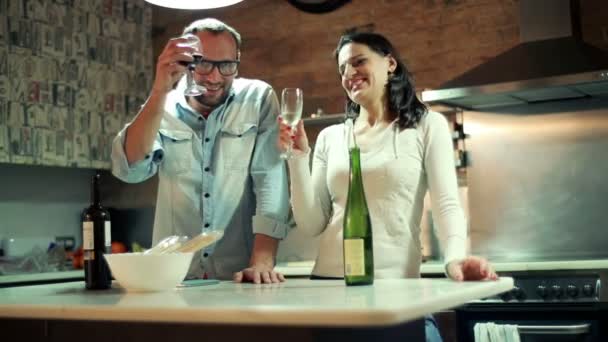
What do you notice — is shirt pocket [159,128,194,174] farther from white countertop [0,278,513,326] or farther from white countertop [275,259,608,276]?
white countertop [275,259,608,276]

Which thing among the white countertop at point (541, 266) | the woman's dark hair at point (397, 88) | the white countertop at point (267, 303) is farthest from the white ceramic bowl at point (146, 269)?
the white countertop at point (541, 266)

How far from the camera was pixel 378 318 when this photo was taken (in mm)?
1072

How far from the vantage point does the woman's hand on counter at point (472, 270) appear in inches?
62.5

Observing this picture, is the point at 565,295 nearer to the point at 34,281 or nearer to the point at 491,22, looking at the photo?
the point at 491,22

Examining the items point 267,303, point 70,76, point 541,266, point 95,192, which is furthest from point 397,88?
point 70,76

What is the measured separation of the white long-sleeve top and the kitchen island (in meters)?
0.31

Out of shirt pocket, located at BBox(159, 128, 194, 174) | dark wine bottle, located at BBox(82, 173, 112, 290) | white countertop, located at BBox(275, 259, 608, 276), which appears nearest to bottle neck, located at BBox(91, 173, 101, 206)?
dark wine bottle, located at BBox(82, 173, 112, 290)

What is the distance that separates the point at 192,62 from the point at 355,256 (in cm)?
69

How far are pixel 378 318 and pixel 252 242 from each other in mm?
1230

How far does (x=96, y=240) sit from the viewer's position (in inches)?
71.7

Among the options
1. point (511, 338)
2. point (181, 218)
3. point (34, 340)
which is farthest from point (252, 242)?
→ point (511, 338)

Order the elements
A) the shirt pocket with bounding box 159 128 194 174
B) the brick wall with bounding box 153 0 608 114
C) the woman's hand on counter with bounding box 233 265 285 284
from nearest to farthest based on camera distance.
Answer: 1. the woman's hand on counter with bounding box 233 265 285 284
2. the shirt pocket with bounding box 159 128 194 174
3. the brick wall with bounding box 153 0 608 114

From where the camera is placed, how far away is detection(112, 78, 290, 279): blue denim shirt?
7.30 feet

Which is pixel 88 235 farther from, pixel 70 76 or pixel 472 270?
pixel 70 76
